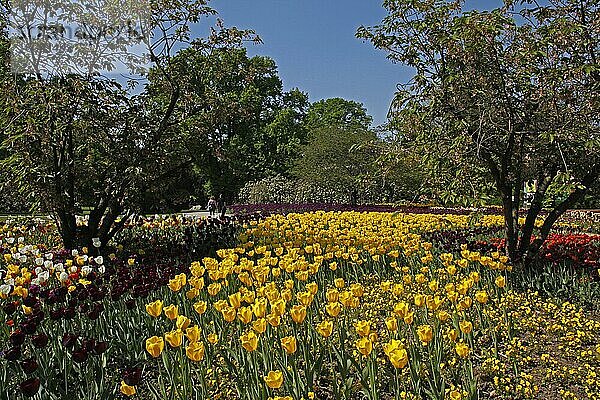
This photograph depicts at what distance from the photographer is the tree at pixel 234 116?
812 cm

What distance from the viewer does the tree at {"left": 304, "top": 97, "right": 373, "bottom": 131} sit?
38.0 m

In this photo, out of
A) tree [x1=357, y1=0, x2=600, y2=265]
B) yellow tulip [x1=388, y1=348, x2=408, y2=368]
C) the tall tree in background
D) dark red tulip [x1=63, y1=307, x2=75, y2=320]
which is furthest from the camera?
the tall tree in background

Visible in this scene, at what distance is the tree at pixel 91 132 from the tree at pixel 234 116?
0.71 feet

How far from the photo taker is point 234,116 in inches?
333

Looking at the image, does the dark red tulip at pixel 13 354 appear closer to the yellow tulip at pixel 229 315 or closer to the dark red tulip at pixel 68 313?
the dark red tulip at pixel 68 313

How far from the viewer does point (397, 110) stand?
534 cm

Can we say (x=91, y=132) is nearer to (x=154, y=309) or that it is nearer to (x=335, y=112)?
(x=154, y=309)

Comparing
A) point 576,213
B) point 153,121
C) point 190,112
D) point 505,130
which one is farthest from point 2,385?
point 576,213

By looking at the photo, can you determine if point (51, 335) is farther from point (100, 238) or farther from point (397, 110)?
point (100, 238)

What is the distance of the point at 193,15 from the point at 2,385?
625 cm

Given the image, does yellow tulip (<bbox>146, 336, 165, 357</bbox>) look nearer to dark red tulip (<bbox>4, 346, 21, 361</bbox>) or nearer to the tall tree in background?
dark red tulip (<bbox>4, 346, 21, 361</bbox>)

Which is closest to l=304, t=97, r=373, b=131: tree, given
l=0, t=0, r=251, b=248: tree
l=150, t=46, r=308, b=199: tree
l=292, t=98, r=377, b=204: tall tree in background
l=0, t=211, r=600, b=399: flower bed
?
l=150, t=46, r=308, b=199: tree

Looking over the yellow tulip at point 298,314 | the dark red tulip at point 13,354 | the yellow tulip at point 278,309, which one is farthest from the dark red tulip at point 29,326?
the yellow tulip at point 298,314

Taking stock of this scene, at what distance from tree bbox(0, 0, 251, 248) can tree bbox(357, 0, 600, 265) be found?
11.1ft
